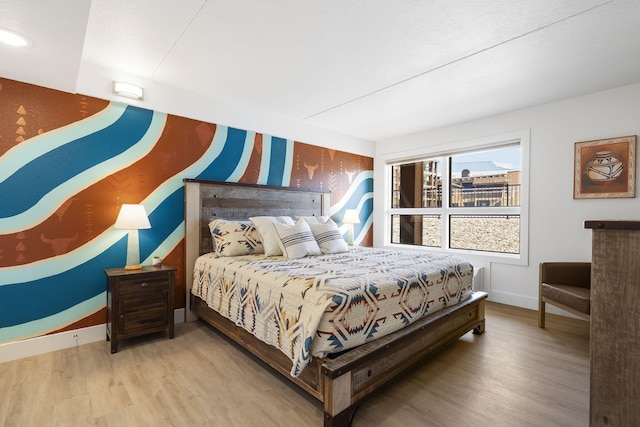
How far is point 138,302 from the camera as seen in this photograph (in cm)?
256

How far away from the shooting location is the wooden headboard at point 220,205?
3229mm

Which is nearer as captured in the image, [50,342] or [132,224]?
[50,342]

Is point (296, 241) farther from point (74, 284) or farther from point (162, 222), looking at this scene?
point (74, 284)

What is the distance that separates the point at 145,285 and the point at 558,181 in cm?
450

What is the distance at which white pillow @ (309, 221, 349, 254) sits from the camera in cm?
329

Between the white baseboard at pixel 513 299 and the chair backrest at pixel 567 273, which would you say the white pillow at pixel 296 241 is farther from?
the white baseboard at pixel 513 299

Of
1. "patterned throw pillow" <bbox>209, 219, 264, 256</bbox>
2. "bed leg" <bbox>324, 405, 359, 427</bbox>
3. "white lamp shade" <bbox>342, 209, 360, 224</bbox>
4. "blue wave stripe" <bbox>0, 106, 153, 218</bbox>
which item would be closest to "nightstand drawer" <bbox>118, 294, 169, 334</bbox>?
"patterned throw pillow" <bbox>209, 219, 264, 256</bbox>

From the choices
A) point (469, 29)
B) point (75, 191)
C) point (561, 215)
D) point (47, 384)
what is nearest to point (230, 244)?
point (75, 191)

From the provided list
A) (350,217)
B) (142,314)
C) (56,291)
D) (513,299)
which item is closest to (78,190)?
(56,291)

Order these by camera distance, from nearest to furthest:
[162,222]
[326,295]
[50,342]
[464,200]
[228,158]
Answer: [326,295], [50,342], [162,222], [228,158], [464,200]

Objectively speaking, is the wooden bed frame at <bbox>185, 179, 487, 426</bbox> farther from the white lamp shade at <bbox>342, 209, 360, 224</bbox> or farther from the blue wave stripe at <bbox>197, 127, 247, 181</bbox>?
the white lamp shade at <bbox>342, 209, 360, 224</bbox>

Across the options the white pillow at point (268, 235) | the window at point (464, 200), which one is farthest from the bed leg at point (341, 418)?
the window at point (464, 200)

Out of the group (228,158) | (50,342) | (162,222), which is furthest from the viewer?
(228,158)

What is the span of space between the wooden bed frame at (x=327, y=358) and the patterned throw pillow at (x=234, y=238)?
245mm
